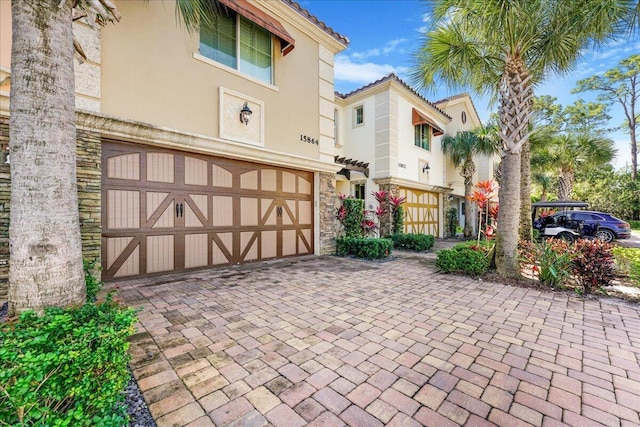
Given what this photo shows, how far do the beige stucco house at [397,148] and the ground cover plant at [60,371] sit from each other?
9432mm

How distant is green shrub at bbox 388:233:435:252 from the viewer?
1077cm

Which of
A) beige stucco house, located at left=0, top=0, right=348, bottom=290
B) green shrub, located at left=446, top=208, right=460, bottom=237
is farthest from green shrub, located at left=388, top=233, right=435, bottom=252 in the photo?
green shrub, located at left=446, top=208, right=460, bottom=237

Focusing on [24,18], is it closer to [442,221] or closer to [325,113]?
[325,113]

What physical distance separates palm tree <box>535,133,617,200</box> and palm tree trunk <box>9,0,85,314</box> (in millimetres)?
18972

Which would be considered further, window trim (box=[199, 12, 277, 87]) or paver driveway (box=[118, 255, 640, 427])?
window trim (box=[199, 12, 277, 87])

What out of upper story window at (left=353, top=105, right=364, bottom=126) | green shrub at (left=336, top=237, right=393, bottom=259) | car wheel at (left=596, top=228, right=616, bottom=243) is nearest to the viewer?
green shrub at (left=336, top=237, right=393, bottom=259)

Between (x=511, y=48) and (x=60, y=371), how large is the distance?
843 cm

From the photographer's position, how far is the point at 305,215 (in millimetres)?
8844

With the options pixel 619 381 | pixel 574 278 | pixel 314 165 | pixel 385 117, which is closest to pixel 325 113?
pixel 314 165

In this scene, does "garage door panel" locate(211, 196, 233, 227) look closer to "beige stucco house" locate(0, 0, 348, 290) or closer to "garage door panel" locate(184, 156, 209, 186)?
"beige stucco house" locate(0, 0, 348, 290)

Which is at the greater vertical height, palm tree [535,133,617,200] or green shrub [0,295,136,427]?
palm tree [535,133,617,200]

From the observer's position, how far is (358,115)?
13.4m

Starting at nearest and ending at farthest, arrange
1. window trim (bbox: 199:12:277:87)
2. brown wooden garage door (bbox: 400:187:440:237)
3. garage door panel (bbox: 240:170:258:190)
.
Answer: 1. window trim (bbox: 199:12:277:87)
2. garage door panel (bbox: 240:170:258:190)
3. brown wooden garage door (bbox: 400:187:440:237)

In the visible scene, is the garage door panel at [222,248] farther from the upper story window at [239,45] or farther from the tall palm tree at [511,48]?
the tall palm tree at [511,48]
